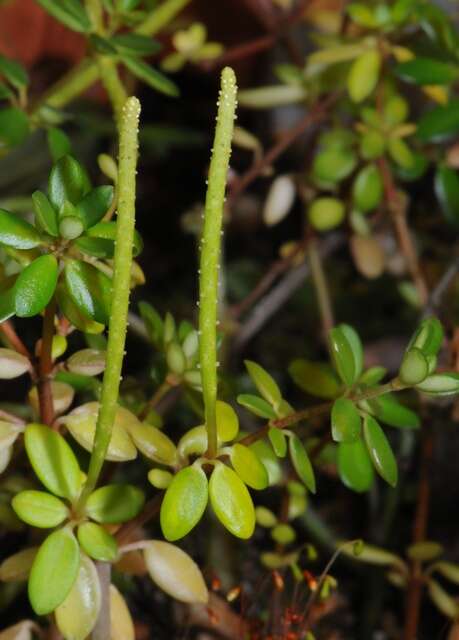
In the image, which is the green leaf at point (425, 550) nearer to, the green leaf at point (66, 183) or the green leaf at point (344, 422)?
the green leaf at point (344, 422)

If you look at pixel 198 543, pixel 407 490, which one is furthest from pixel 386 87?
pixel 198 543

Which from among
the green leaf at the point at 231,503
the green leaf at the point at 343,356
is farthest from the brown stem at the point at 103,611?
the green leaf at the point at 343,356

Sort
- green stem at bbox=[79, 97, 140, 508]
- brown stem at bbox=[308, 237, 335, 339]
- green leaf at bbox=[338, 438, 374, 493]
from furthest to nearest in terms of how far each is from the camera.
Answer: brown stem at bbox=[308, 237, 335, 339]
green leaf at bbox=[338, 438, 374, 493]
green stem at bbox=[79, 97, 140, 508]

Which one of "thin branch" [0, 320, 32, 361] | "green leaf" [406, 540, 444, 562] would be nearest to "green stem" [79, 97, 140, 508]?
"thin branch" [0, 320, 32, 361]

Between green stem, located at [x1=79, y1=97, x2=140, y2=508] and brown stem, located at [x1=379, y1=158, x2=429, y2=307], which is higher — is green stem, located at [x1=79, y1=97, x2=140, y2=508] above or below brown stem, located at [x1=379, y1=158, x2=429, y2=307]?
above

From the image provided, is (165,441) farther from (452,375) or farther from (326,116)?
(326,116)

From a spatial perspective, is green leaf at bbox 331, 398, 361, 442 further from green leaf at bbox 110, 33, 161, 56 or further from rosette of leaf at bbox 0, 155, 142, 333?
green leaf at bbox 110, 33, 161, 56
